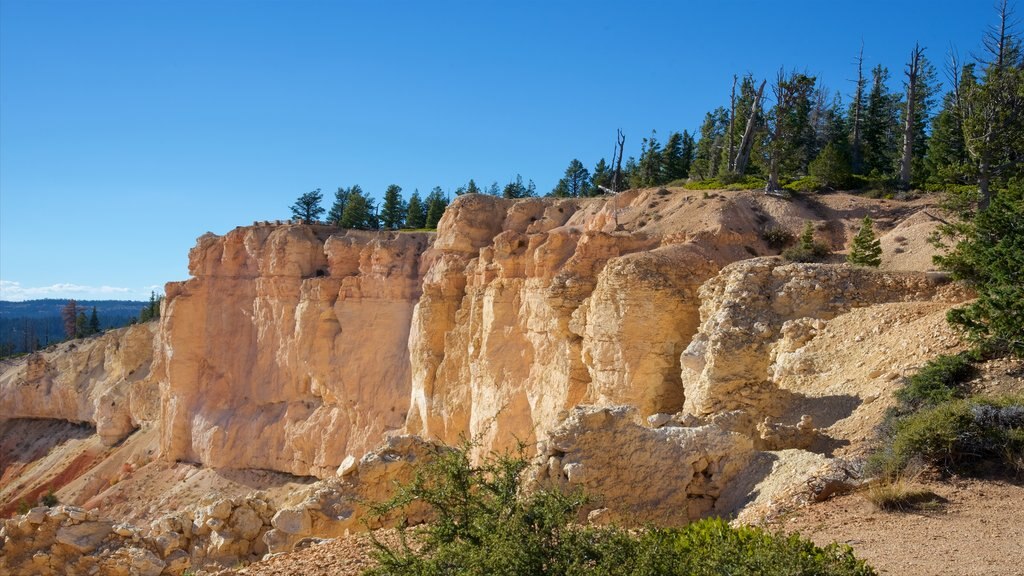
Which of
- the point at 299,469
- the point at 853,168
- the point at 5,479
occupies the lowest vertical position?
the point at 5,479

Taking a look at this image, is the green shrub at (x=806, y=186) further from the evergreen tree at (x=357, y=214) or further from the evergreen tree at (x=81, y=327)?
the evergreen tree at (x=81, y=327)

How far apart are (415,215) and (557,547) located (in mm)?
52312

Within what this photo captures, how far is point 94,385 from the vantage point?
52875mm

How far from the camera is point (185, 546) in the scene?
43.7 feet

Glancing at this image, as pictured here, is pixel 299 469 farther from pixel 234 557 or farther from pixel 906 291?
pixel 906 291

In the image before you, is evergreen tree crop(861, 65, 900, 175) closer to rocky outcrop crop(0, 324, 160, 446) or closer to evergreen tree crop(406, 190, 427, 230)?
evergreen tree crop(406, 190, 427, 230)

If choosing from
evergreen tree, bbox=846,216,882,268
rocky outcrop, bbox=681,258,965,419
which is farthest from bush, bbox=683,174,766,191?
rocky outcrop, bbox=681,258,965,419

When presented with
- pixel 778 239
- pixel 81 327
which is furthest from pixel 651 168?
pixel 81 327

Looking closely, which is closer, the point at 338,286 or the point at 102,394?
the point at 338,286

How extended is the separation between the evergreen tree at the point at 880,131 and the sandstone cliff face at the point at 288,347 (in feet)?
93.4

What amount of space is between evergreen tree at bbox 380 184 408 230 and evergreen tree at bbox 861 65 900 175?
35.3 metres

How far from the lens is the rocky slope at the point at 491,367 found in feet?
38.9

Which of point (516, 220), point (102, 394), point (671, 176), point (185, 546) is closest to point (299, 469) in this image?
point (516, 220)

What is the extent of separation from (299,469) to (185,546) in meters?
24.3
